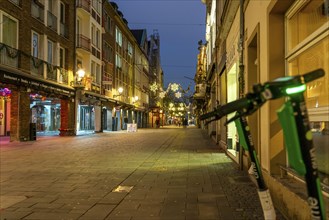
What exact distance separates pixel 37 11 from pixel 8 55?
17.2 feet

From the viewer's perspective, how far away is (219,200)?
6.85 meters

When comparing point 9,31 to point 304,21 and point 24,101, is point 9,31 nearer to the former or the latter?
point 24,101

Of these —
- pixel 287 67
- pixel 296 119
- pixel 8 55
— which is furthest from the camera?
pixel 8 55

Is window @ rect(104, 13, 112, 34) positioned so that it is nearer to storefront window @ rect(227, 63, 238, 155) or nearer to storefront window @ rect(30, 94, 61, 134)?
storefront window @ rect(30, 94, 61, 134)

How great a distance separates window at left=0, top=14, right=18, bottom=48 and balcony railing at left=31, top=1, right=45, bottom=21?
7.78 feet

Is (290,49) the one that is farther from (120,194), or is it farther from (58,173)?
(58,173)

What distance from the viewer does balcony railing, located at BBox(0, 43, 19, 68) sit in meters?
20.4

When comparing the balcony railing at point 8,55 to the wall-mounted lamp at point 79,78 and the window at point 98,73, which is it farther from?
the window at point 98,73

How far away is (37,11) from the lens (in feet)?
82.3


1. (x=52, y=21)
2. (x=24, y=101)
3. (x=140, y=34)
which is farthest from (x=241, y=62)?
(x=140, y=34)

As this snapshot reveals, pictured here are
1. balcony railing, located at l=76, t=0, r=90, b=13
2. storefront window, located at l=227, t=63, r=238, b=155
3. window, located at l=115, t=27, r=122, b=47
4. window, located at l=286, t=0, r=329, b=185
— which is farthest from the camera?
window, located at l=115, t=27, r=122, b=47

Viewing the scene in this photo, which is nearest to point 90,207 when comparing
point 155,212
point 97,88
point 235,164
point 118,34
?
point 155,212

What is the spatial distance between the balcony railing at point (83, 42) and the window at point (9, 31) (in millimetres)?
10350

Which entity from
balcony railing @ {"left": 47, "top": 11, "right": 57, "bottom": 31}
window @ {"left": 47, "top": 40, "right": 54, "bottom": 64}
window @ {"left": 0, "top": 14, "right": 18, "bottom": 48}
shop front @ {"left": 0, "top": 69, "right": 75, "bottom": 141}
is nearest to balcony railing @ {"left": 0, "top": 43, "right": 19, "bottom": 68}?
window @ {"left": 0, "top": 14, "right": 18, "bottom": 48}
